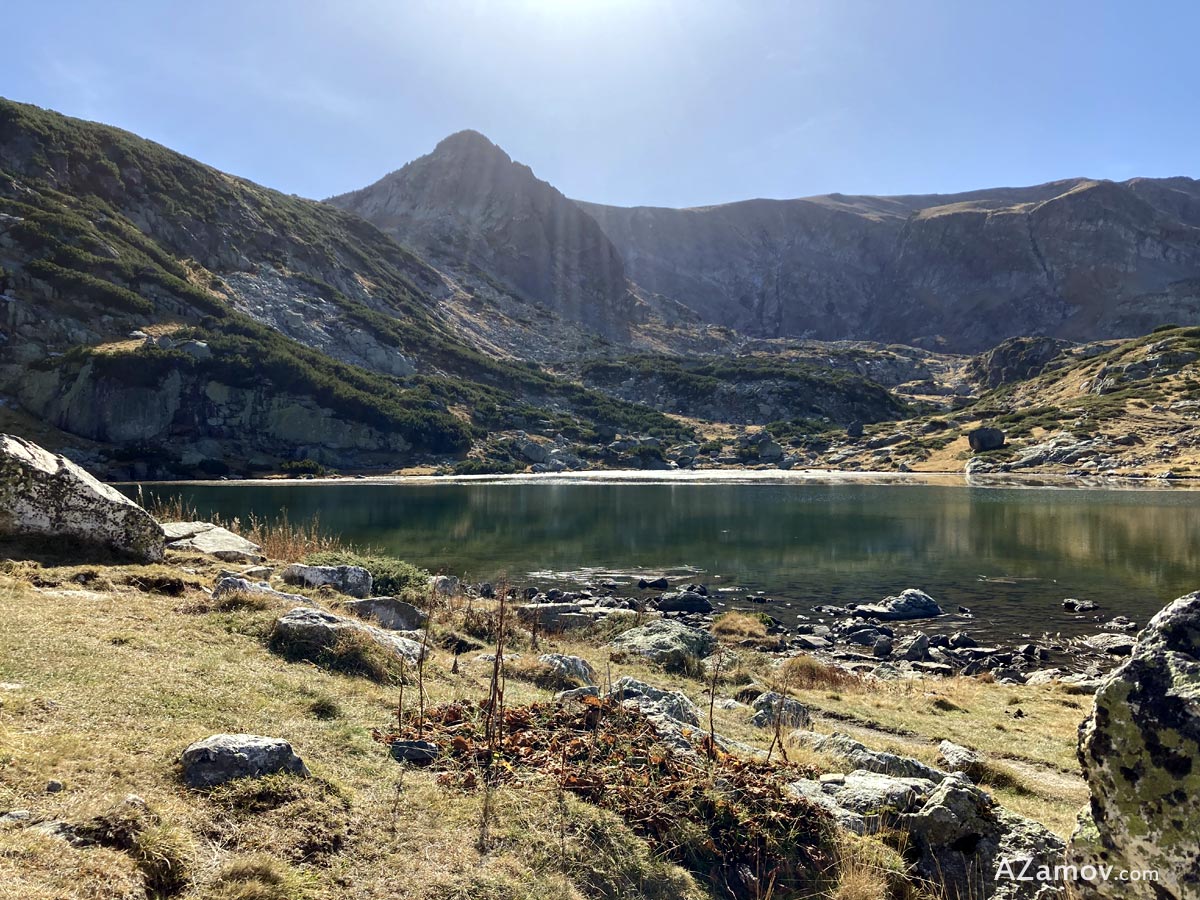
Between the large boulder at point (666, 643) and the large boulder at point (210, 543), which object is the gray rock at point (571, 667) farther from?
the large boulder at point (210, 543)

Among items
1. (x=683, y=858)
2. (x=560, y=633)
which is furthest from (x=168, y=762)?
(x=560, y=633)

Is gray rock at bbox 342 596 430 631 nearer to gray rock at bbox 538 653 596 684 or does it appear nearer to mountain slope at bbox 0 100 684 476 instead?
gray rock at bbox 538 653 596 684

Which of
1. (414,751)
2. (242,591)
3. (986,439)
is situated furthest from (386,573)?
(986,439)

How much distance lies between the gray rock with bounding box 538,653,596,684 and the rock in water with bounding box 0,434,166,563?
9.06 m

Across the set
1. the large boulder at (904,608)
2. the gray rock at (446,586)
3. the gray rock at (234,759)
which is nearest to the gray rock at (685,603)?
the large boulder at (904,608)

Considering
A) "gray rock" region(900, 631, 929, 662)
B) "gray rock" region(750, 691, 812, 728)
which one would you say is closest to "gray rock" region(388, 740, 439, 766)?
"gray rock" region(750, 691, 812, 728)

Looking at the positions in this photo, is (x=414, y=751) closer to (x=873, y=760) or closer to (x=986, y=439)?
(x=873, y=760)

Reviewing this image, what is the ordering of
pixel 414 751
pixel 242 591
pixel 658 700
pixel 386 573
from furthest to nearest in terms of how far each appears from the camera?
pixel 386 573, pixel 242 591, pixel 658 700, pixel 414 751

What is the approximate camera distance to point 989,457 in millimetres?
105062

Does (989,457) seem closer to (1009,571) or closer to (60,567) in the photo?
(1009,571)

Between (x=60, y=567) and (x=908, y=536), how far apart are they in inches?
1722

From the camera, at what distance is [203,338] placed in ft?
321

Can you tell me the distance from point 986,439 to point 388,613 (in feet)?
383

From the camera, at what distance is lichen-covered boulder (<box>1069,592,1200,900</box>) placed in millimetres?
3490
